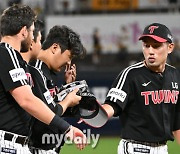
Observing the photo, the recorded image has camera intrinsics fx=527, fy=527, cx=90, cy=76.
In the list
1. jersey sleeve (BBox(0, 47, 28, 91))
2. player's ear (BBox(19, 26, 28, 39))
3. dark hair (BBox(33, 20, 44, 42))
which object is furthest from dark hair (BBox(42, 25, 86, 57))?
jersey sleeve (BBox(0, 47, 28, 91))

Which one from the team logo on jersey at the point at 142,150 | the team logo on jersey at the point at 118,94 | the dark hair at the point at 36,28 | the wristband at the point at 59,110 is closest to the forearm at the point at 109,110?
the team logo on jersey at the point at 118,94

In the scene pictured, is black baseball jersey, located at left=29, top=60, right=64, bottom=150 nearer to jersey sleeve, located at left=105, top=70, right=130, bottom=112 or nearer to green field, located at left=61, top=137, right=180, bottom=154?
jersey sleeve, located at left=105, top=70, right=130, bottom=112

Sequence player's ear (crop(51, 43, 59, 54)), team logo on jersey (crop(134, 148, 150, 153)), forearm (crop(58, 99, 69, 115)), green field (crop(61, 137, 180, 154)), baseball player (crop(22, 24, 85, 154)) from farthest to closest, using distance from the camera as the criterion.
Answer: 1. green field (crop(61, 137, 180, 154))
2. player's ear (crop(51, 43, 59, 54))
3. team logo on jersey (crop(134, 148, 150, 153))
4. baseball player (crop(22, 24, 85, 154))
5. forearm (crop(58, 99, 69, 115))

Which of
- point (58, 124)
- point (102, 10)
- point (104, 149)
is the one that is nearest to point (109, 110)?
point (58, 124)

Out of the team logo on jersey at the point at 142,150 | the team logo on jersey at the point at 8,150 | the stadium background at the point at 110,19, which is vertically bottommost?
the stadium background at the point at 110,19

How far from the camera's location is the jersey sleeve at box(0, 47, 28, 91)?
165 inches

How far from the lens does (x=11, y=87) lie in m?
4.18

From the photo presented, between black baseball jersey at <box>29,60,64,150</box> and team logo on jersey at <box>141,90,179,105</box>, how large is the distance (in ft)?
3.06

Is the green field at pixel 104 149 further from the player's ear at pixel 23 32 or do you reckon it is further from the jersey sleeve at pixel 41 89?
the player's ear at pixel 23 32

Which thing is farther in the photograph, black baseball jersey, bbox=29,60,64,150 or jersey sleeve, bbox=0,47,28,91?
black baseball jersey, bbox=29,60,64,150

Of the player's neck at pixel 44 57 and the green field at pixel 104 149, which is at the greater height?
the player's neck at pixel 44 57

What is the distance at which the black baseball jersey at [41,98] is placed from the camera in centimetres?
459

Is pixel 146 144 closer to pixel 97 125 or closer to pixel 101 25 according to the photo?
pixel 97 125

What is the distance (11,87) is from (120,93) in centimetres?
132
